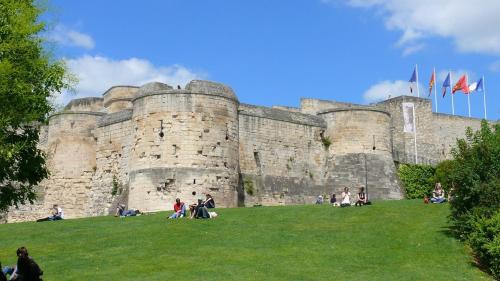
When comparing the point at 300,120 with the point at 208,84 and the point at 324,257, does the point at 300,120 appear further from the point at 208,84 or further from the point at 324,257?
the point at 324,257

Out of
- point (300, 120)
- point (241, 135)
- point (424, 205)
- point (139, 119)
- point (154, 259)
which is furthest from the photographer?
point (300, 120)

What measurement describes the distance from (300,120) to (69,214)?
46.3ft

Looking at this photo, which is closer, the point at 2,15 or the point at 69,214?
the point at 2,15

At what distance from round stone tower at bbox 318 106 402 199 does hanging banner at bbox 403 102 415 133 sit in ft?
36.2

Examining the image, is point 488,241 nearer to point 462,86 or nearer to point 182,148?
point 182,148

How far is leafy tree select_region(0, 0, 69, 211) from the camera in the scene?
18078 millimetres

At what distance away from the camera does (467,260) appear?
837 inches

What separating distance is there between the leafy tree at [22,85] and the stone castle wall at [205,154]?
17.2 m

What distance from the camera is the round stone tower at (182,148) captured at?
36.6 metres

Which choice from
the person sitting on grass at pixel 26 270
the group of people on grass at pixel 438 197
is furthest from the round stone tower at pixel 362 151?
the person sitting on grass at pixel 26 270

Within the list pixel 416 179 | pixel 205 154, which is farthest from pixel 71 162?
pixel 416 179

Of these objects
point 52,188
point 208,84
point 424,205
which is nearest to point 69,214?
point 52,188

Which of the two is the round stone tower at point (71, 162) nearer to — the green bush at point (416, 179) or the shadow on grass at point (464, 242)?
the green bush at point (416, 179)

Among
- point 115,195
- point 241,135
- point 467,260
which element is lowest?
point 467,260
